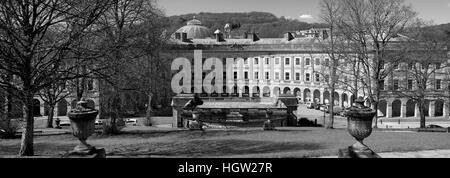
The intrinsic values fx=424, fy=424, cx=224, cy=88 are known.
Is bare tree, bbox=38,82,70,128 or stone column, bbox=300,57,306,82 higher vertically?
stone column, bbox=300,57,306,82

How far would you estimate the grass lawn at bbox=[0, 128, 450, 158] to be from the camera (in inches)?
666

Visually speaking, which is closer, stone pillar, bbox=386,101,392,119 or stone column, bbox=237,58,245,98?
stone pillar, bbox=386,101,392,119

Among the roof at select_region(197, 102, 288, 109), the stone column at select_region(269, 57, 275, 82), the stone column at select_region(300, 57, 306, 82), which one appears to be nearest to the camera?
the roof at select_region(197, 102, 288, 109)

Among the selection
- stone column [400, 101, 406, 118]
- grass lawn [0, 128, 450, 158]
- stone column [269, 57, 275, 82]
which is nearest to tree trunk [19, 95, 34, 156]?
grass lawn [0, 128, 450, 158]

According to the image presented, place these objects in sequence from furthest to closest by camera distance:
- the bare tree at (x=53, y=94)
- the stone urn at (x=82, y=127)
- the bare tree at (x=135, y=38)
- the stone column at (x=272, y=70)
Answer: the stone column at (x=272, y=70)
the bare tree at (x=135, y=38)
the bare tree at (x=53, y=94)
the stone urn at (x=82, y=127)

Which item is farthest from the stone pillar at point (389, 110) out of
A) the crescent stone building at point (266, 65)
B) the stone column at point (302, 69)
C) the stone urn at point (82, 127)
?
the stone urn at point (82, 127)

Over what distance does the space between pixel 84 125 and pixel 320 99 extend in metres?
56.9

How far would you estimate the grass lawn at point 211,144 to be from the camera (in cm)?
1693

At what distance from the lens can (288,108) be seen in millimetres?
38344

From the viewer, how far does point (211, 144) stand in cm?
2050

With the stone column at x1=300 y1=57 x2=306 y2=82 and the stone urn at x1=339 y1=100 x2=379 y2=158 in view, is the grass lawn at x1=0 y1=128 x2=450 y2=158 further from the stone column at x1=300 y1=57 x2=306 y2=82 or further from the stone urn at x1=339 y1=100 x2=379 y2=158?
the stone column at x1=300 y1=57 x2=306 y2=82

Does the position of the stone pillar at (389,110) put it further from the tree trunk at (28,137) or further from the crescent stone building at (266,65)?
the tree trunk at (28,137)

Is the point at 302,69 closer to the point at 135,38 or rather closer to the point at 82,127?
the point at 135,38

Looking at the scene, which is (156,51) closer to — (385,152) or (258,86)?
(385,152)
